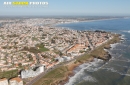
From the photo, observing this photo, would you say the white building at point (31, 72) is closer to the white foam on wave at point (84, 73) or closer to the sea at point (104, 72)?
the sea at point (104, 72)

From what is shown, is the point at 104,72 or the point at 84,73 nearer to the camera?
the point at 84,73

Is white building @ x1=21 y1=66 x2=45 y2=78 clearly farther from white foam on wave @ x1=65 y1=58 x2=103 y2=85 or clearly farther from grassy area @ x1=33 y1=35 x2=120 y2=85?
white foam on wave @ x1=65 y1=58 x2=103 y2=85

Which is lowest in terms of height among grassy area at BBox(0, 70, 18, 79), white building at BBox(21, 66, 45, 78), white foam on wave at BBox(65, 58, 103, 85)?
white foam on wave at BBox(65, 58, 103, 85)

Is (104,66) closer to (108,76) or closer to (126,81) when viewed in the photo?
(108,76)

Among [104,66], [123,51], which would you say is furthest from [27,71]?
[123,51]

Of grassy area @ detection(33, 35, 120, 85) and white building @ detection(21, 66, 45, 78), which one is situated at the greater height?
white building @ detection(21, 66, 45, 78)

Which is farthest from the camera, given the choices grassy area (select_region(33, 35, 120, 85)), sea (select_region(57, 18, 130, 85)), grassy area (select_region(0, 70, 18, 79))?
grassy area (select_region(0, 70, 18, 79))

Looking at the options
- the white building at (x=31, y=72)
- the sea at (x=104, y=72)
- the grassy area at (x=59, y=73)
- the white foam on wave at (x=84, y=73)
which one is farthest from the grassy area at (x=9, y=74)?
the white foam on wave at (x=84, y=73)

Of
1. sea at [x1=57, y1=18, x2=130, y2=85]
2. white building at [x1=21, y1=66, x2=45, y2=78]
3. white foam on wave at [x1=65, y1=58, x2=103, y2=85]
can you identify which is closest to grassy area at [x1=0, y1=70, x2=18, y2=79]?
white building at [x1=21, y1=66, x2=45, y2=78]

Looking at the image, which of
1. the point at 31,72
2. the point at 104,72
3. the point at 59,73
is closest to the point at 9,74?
the point at 31,72

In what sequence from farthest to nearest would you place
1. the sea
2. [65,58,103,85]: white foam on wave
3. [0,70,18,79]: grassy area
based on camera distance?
[0,70,18,79]: grassy area
[65,58,103,85]: white foam on wave
the sea

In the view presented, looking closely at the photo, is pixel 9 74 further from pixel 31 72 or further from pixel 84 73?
pixel 84 73
